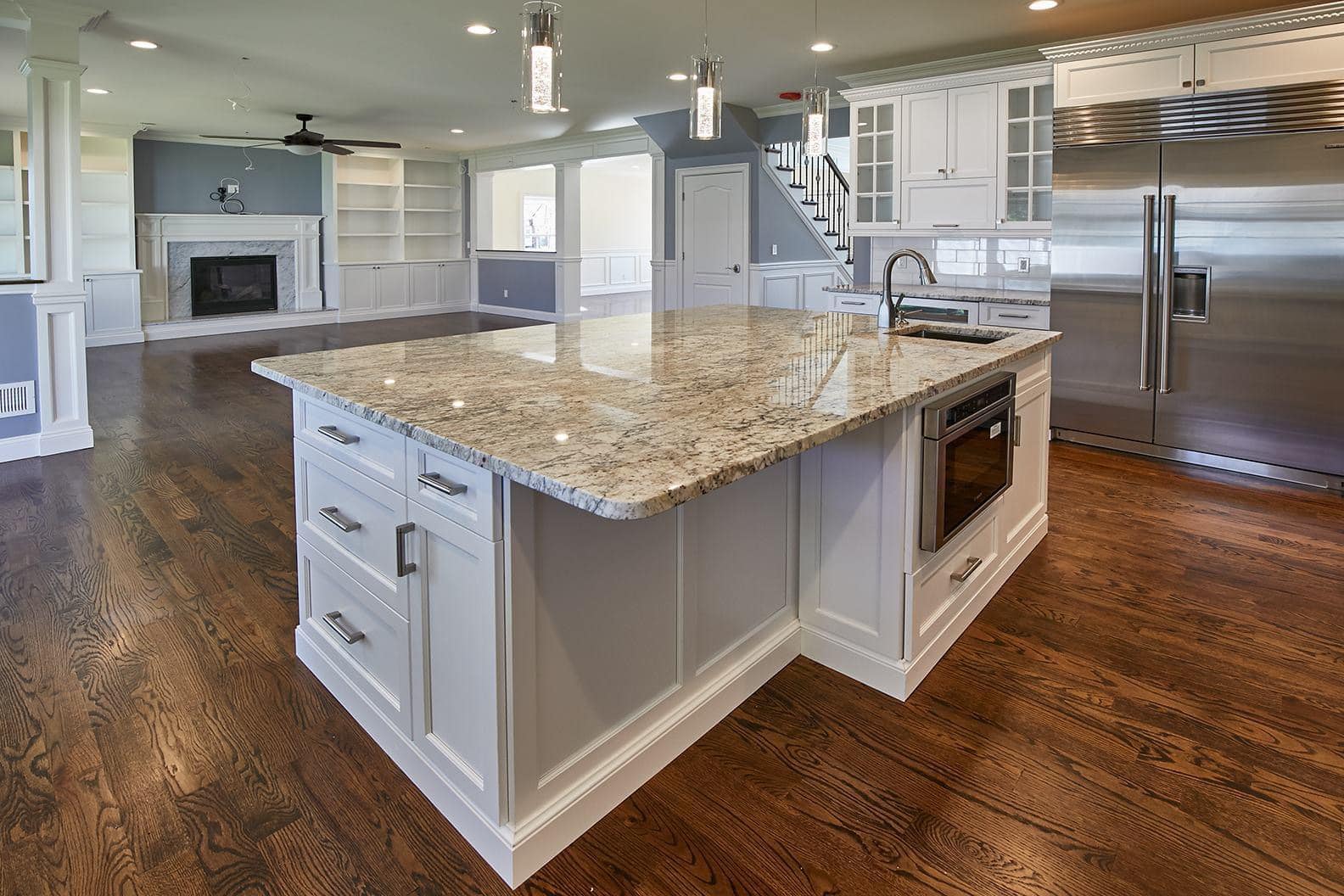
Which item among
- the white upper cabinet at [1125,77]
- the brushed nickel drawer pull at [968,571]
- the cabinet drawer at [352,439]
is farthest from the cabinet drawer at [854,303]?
the cabinet drawer at [352,439]

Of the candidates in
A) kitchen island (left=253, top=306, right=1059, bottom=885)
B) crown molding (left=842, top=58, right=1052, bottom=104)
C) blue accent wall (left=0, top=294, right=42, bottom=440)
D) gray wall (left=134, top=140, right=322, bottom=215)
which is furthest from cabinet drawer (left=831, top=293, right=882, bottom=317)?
gray wall (left=134, top=140, right=322, bottom=215)

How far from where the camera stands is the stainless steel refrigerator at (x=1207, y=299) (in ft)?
12.7

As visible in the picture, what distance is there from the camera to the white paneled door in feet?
26.6

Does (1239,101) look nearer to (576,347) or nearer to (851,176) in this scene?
(851,176)

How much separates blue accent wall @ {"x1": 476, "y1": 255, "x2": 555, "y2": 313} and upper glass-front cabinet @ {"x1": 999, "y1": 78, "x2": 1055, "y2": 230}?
6.89 meters

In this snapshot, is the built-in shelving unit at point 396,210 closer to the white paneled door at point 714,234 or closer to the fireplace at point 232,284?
the fireplace at point 232,284

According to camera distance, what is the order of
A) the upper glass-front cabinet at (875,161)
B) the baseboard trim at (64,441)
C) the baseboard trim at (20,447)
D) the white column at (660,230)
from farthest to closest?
1. the white column at (660,230)
2. the upper glass-front cabinet at (875,161)
3. the baseboard trim at (64,441)
4. the baseboard trim at (20,447)

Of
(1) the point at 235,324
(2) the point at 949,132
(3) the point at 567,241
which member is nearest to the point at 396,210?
(1) the point at 235,324

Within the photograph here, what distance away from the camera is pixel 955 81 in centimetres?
522

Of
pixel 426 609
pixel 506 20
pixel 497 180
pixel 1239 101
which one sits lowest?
pixel 426 609

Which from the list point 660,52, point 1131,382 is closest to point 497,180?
point 660,52

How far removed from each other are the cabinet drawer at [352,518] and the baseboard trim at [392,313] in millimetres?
9943

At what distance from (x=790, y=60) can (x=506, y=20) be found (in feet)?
6.53

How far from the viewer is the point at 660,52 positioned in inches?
222
